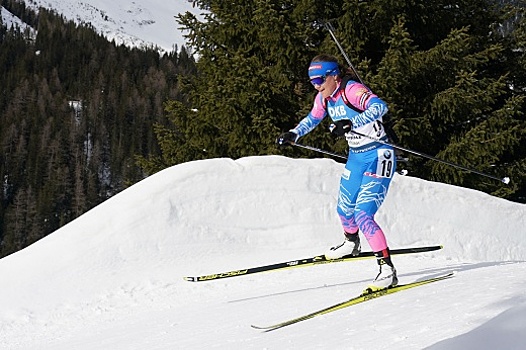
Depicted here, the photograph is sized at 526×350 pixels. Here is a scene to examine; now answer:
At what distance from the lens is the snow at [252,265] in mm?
4230

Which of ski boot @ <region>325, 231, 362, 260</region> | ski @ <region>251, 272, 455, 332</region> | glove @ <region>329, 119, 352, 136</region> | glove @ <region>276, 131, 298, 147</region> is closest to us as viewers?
ski @ <region>251, 272, 455, 332</region>

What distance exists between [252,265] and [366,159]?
2469mm

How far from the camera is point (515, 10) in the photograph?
15.9m

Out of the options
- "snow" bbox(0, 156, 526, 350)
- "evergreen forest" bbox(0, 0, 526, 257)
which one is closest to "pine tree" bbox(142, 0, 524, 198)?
"evergreen forest" bbox(0, 0, 526, 257)

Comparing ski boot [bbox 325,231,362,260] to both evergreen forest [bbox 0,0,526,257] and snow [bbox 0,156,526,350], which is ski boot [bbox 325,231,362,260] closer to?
snow [bbox 0,156,526,350]

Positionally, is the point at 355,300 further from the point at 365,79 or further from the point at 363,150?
the point at 365,79

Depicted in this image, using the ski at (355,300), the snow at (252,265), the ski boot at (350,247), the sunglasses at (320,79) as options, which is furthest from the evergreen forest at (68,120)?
the ski at (355,300)

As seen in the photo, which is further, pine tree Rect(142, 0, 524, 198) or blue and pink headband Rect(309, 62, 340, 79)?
pine tree Rect(142, 0, 524, 198)

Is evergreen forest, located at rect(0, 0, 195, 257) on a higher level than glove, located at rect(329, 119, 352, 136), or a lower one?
higher

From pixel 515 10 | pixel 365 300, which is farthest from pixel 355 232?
pixel 515 10

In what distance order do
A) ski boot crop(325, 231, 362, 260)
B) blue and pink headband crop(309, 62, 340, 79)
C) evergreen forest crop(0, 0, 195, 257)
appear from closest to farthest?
1. blue and pink headband crop(309, 62, 340, 79)
2. ski boot crop(325, 231, 362, 260)
3. evergreen forest crop(0, 0, 195, 257)

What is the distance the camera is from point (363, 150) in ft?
17.9

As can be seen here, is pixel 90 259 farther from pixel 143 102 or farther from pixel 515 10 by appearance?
pixel 143 102

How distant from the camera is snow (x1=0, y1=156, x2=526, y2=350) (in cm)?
423
